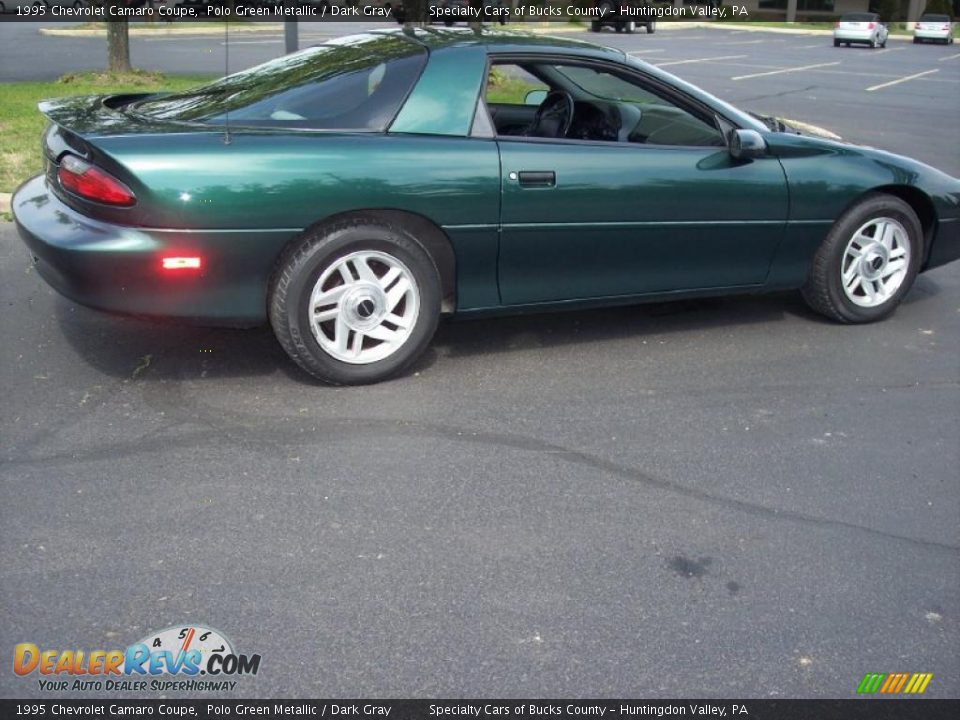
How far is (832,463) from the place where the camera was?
4.32 m

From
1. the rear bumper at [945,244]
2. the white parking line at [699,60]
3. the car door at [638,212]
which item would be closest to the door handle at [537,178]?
the car door at [638,212]

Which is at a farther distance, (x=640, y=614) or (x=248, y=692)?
(x=640, y=614)

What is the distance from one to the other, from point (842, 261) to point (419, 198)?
2467 mm

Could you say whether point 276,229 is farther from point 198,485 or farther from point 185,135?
point 198,485

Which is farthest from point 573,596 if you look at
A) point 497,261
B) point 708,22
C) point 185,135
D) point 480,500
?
point 708,22

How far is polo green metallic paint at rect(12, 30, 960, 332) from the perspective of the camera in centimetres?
434

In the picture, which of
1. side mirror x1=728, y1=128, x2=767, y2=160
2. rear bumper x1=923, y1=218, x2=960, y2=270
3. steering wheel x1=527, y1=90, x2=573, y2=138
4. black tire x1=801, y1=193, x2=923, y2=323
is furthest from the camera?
rear bumper x1=923, y1=218, x2=960, y2=270

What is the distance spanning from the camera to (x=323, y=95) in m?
4.81

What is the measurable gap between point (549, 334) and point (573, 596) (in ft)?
8.35

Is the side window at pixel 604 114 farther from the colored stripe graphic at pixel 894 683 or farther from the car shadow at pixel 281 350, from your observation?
the colored stripe graphic at pixel 894 683

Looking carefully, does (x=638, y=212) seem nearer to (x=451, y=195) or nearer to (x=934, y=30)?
(x=451, y=195)
